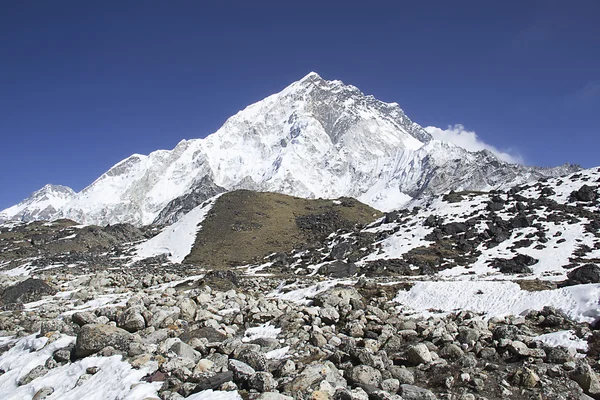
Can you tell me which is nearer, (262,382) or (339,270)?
(262,382)

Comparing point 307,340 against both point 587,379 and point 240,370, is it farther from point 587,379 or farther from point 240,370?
point 587,379

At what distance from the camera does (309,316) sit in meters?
18.3

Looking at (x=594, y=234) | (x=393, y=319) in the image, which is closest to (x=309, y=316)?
(x=393, y=319)

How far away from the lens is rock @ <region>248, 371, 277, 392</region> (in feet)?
33.3

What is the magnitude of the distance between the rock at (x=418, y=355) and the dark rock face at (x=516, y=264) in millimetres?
35243

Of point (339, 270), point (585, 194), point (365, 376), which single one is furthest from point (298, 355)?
point (585, 194)

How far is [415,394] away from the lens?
10.0 m

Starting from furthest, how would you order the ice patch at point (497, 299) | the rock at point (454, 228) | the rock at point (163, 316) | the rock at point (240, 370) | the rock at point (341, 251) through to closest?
the rock at point (341, 251), the rock at point (454, 228), the rock at point (163, 316), the ice patch at point (497, 299), the rock at point (240, 370)

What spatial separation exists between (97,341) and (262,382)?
7220mm

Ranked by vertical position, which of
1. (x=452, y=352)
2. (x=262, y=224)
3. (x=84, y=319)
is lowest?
(x=452, y=352)

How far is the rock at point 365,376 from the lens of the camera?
423 inches

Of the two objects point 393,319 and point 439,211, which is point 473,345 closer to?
point 393,319

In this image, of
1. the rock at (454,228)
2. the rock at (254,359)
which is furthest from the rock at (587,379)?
the rock at (454,228)

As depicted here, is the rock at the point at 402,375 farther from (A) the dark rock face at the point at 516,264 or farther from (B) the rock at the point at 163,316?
(A) the dark rock face at the point at 516,264
